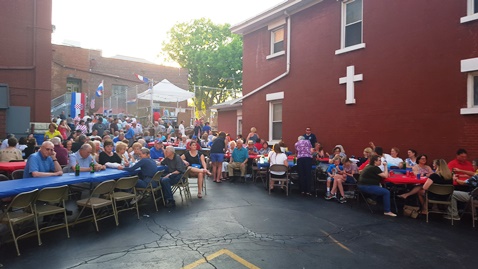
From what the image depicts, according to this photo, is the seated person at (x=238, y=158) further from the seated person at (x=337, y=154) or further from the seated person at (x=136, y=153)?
the seated person at (x=136, y=153)

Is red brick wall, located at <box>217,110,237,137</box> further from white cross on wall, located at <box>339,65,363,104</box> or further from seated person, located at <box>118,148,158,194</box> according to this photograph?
seated person, located at <box>118,148,158,194</box>

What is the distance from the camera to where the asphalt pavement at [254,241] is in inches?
165

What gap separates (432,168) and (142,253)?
7.46m

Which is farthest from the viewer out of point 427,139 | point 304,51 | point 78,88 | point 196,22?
point 196,22

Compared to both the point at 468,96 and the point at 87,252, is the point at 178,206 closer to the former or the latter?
the point at 87,252

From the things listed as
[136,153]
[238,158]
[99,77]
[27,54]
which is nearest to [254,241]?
[136,153]

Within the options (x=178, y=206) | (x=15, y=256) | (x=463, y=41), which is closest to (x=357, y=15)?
(x=463, y=41)

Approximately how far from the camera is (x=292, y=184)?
1056 cm

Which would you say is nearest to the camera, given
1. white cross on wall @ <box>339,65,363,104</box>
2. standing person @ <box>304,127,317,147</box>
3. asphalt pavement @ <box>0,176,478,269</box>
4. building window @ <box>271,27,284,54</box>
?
asphalt pavement @ <box>0,176,478,269</box>

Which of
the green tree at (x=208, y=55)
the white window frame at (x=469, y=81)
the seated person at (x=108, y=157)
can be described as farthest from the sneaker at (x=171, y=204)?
the green tree at (x=208, y=55)

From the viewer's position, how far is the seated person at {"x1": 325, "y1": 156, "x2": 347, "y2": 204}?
8047mm

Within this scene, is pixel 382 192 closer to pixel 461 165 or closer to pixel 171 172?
pixel 461 165

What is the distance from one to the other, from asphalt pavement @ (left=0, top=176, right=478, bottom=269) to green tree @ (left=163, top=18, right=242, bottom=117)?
27825 millimetres

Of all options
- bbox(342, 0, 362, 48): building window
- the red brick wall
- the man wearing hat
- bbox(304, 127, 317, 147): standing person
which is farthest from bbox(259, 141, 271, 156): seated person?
the red brick wall
